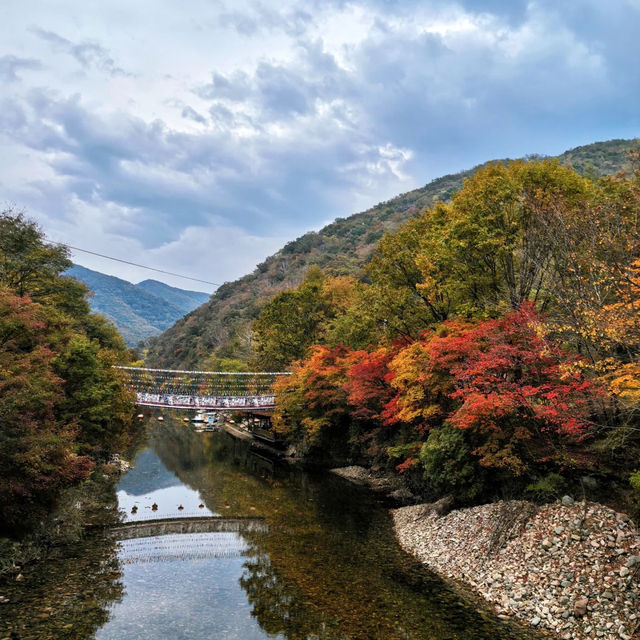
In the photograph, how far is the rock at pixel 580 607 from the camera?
8727 millimetres

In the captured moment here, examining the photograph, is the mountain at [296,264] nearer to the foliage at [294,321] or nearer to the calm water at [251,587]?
the foliage at [294,321]

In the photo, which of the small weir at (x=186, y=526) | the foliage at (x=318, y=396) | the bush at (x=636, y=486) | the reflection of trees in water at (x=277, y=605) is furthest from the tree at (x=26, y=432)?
the foliage at (x=318, y=396)

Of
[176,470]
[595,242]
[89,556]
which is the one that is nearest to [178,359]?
[176,470]

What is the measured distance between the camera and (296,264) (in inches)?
3900

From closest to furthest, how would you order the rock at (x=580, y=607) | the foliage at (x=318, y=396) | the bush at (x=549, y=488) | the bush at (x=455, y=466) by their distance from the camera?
the rock at (x=580, y=607) < the bush at (x=549, y=488) < the bush at (x=455, y=466) < the foliage at (x=318, y=396)

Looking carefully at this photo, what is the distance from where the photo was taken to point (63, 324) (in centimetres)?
1800

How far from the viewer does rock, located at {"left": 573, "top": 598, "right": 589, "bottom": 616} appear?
873 centimetres

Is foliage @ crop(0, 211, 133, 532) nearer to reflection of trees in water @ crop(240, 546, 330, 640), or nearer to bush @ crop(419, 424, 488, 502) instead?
reflection of trees in water @ crop(240, 546, 330, 640)

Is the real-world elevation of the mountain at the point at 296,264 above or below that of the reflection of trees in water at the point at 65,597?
→ above

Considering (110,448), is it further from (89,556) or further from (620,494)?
(620,494)

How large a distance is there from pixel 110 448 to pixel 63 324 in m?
8.56

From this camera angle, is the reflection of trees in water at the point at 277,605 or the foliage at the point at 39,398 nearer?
the reflection of trees in water at the point at 277,605

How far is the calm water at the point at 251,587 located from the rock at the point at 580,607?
1147 mm

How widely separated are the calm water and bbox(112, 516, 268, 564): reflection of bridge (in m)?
0.06
